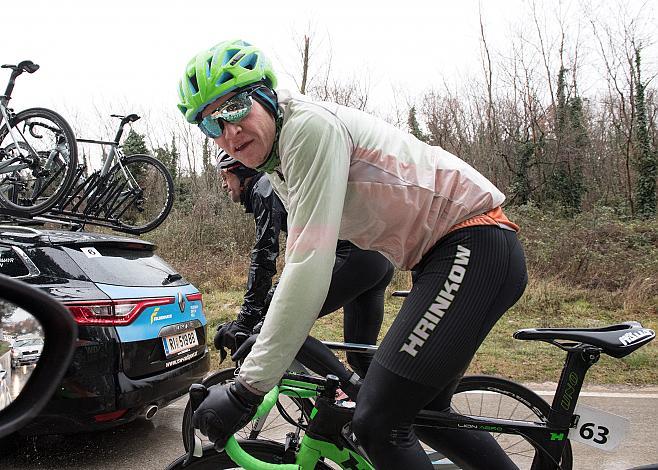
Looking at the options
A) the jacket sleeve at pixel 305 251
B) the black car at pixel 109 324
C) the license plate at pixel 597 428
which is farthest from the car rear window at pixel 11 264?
the license plate at pixel 597 428

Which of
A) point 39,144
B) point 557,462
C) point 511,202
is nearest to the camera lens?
point 557,462

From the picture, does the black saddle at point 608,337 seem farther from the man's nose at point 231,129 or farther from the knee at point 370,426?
the man's nose at point 231,129

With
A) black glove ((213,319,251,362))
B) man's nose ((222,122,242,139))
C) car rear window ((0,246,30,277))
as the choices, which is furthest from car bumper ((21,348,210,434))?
man's nose ((222,122,242,139))

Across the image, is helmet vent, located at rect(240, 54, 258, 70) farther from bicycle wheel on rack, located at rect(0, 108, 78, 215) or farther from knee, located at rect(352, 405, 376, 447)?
bicycle wheel on rack, located at rect(0, 108, 78, 215)

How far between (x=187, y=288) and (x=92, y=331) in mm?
994

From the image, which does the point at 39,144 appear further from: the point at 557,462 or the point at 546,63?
the point at 546,63

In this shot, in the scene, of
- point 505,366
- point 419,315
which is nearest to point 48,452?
point 419,315

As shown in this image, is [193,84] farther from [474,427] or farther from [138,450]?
[138,450]

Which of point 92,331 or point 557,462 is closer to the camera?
point 557,462

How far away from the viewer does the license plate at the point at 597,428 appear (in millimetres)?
2250

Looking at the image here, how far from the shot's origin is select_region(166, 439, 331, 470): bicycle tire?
2221 mm

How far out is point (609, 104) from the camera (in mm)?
23734

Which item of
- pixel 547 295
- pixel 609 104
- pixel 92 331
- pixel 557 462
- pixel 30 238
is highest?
Result: pixel 609 104

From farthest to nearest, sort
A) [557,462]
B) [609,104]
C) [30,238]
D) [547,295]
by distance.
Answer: [609,104] → [547,295] → [30,238] → [557,462]
